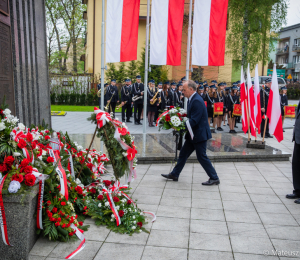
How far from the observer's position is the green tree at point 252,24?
21484 mm

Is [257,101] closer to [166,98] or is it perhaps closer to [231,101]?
[231,101]

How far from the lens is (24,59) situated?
5.46 m

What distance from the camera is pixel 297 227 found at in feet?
13.9

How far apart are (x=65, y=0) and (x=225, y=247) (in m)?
36.3

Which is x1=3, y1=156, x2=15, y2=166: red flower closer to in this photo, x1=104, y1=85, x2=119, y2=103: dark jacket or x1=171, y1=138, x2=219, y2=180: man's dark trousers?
x1=171, y1=138, x2=219, y2=180: man's dark trousers

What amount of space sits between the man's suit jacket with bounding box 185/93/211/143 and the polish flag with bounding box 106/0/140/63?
12.4 feet

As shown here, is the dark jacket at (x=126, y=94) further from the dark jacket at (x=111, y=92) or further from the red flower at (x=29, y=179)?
the red flower at (x=29, y=179)

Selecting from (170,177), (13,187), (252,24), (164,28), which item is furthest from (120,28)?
(252,24)

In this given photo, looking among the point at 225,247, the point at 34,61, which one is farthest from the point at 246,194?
the point at 34,61

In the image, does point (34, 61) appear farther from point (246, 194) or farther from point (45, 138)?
point (246, 194)

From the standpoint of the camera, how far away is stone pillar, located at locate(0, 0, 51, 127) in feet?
16.1

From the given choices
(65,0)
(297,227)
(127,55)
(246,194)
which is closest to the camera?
(297,227)

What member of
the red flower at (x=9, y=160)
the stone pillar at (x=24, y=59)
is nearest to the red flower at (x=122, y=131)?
the red flower at (x=9, y=160)

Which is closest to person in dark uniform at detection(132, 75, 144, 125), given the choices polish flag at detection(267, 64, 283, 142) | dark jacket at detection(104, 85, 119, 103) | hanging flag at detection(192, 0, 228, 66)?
dark jacket at detection(104, 85, 119, 103)
